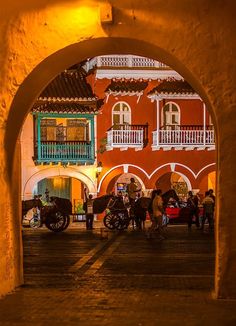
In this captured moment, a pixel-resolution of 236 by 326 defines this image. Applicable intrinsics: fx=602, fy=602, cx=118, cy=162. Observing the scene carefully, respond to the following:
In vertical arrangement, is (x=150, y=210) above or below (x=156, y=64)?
below

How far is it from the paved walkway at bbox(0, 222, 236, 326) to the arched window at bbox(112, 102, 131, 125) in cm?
1563

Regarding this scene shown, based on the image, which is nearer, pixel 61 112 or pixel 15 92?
pixel 15 92

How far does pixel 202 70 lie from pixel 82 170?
24.1 metres

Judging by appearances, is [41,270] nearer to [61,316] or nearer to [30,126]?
[61,316]

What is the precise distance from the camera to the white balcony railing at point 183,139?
32406mm

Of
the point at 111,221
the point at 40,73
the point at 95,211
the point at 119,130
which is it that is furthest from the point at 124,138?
the point at 40,73

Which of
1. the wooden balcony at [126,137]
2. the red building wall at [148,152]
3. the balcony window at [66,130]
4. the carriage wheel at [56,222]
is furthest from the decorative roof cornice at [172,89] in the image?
the carriage wheel at [56,222]

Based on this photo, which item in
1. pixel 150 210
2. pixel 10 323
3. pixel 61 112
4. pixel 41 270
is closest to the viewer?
pixel 10 323

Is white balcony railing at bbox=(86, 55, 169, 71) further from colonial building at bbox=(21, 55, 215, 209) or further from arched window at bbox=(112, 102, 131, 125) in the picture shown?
arched window at bbox=(112, 102, 131, 125)

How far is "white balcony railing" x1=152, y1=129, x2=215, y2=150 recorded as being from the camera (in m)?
32.4

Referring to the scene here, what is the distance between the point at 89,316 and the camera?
754cm

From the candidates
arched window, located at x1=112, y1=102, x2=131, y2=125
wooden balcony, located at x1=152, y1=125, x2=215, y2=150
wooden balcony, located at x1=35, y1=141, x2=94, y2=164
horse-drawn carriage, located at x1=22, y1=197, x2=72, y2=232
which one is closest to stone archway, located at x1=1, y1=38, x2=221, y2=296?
horse-drawn carriage, located at x1=22, y1=197, x2=72, y2=232

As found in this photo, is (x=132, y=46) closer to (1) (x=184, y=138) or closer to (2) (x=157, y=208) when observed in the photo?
(2) (x=157, y=208)

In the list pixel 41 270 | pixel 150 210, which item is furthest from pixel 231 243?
pixel 150 210
